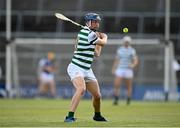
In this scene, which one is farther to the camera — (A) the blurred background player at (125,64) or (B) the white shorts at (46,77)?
(B) the white shorts at (46,77)

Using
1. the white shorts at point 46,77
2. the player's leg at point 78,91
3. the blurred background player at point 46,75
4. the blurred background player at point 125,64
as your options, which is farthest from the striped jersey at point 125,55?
the player's leg at point 78,91

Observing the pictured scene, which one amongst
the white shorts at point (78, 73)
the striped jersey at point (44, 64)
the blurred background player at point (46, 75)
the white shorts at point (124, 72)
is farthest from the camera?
the striped jersey at point (44, 64)

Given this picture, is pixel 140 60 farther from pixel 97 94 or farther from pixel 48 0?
pixel 97 94

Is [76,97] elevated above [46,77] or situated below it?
above

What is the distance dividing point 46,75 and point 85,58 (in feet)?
62.3

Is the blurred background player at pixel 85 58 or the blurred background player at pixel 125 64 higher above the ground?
the blurred background player at pixel 85 58

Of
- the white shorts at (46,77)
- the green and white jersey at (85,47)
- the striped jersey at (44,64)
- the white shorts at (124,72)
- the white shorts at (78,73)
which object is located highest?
the green and white jersey at (85,47)

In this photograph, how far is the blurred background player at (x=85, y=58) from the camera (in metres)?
15.5

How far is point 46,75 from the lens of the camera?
34.6 m

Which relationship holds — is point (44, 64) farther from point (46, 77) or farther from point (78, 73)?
point (78, 73)

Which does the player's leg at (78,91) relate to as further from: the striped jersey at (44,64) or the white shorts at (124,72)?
the striped jersey at (44,64)

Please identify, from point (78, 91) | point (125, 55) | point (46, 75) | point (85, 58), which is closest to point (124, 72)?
point (125, 55)

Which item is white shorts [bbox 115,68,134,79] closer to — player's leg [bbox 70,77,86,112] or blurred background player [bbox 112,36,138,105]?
blurred background player [bbox 112,36,138,105]

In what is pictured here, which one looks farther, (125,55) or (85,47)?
(125,55)
